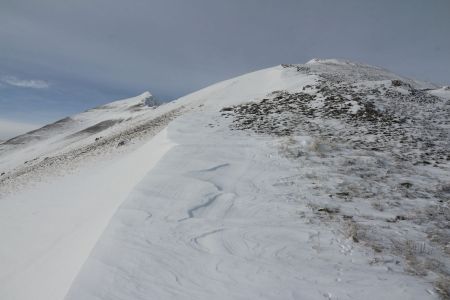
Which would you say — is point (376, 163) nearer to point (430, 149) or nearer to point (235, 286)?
point (430, 149)

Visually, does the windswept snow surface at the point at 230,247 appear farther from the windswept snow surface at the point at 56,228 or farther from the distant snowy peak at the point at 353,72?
the distant snowy peak at the point at 353,72

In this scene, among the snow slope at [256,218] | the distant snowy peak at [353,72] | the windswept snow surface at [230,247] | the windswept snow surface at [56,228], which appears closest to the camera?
the windswept snow surface at [230,247]

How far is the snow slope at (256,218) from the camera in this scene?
491 cm

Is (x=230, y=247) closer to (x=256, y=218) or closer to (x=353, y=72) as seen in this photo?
(x=256, y=218)

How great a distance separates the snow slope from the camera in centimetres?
491

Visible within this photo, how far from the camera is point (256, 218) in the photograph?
701cm

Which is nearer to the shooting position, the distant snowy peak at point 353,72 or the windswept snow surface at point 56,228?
the windswept snow surface at point 56,228

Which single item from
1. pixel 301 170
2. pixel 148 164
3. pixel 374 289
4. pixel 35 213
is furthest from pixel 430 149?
pixel 35 213

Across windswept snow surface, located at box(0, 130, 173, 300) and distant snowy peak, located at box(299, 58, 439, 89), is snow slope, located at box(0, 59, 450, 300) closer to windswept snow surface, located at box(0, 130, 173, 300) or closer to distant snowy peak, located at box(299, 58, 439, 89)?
windswept snow surface, located at box(0, 130, 173, 300)

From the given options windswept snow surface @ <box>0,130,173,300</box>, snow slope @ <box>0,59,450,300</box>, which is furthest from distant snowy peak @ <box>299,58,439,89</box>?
windswept snow surface @ <box>0,130,173,300</box>

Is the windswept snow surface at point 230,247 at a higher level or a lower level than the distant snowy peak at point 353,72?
lower

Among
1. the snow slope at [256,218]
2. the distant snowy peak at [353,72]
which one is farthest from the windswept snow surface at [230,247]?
the distant snowy peak at [353,72]

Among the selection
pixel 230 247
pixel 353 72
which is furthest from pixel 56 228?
pixel 353 72

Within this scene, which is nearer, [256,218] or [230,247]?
[230,247]
